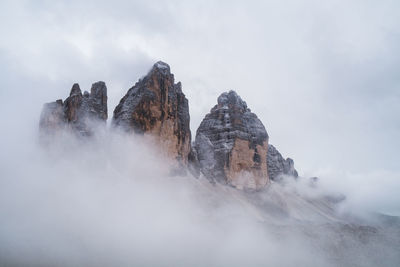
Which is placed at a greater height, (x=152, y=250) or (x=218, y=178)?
(x=218, y=178)

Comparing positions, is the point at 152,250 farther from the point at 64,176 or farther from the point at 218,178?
the point at 218,178

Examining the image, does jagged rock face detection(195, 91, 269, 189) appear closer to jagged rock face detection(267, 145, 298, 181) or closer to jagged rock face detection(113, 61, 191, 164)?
jagged rock face detection(113, 61, 191, 164)

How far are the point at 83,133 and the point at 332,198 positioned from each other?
133 m

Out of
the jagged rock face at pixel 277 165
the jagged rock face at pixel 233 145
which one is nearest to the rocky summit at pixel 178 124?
the jagged rock face at pixel 233 145

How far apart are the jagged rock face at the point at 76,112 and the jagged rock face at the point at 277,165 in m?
75.1

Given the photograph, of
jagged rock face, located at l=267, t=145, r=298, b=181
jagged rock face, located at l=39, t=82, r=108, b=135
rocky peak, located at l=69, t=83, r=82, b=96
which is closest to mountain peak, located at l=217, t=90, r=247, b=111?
jagged rock face, located at l=267, t=145, r=298, b=181

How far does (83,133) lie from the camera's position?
65.6m

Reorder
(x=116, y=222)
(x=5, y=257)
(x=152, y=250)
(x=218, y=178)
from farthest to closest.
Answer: (x=218, y=178) → (x=116, y=222) → (x=152, y=250) → (x=5, y=257)

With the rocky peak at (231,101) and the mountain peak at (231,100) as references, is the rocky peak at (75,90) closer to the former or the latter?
the rocky peak at (231,101)

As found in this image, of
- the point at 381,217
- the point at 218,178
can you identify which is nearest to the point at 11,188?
the point at 218,178

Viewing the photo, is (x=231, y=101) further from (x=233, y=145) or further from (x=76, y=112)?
(x=76, y=112)

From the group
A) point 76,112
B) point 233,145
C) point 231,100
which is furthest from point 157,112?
point 231,100

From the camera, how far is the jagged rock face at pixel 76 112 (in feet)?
213

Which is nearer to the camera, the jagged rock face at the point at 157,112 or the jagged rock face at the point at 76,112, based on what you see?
the jagged rock face at the point at 76,112
